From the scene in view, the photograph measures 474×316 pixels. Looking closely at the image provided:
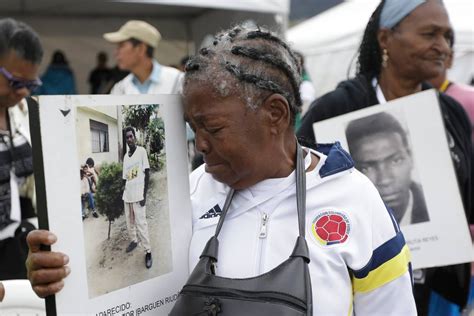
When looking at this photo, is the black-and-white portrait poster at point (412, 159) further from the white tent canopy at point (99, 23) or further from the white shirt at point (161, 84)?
the white tent canopy at point (99, 23)

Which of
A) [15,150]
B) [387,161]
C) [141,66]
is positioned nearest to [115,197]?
[387,161]

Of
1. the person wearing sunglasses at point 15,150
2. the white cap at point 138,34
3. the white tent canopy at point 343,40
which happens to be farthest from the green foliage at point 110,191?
the white tent canopy at point 343,40

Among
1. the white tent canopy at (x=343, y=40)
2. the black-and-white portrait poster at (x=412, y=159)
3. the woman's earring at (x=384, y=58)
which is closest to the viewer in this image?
the black-and-white portrait poster at (x=412, y=159)

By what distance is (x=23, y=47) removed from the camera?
3068 millimetres

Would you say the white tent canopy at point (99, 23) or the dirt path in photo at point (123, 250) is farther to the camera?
the white tent canopy at point (99, 23)

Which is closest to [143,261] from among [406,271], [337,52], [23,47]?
[406,271]

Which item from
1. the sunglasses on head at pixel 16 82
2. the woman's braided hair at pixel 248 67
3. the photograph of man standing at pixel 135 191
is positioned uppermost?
the sunglasses on head at pixel 16 82

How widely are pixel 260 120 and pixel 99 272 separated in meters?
0.48

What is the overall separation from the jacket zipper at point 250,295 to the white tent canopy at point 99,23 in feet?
23.8

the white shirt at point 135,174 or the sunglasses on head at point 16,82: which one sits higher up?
the sunglasses on head at point 16,82

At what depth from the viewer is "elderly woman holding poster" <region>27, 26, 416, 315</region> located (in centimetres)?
154

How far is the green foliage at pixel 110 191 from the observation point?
4.73ft

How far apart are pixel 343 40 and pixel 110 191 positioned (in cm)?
1046

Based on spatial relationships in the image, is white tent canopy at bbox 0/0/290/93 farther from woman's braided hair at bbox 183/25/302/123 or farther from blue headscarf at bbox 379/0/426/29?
woman's braided hair at bbox 183/25/302/123
